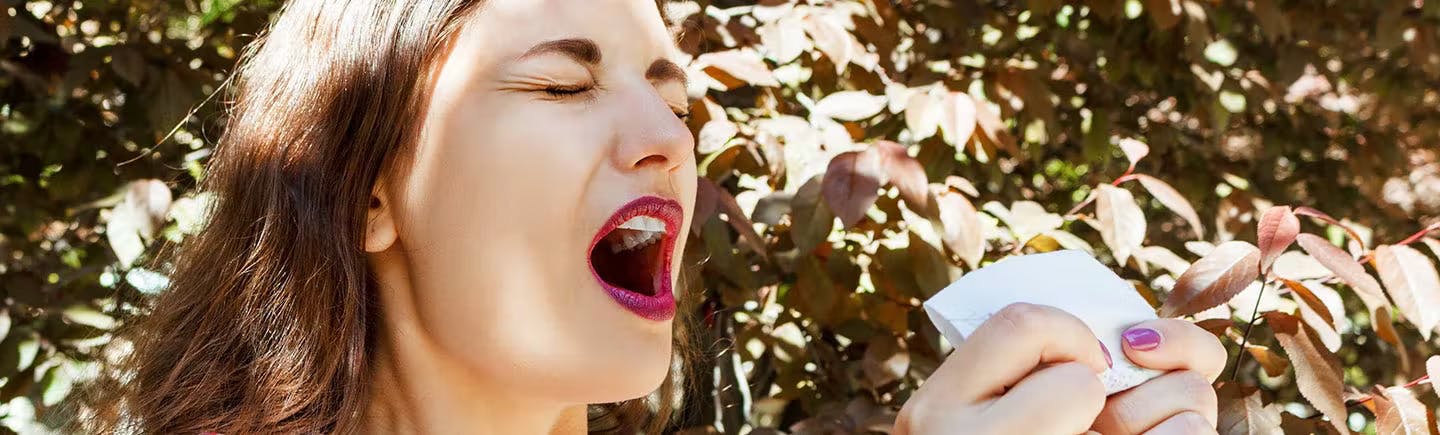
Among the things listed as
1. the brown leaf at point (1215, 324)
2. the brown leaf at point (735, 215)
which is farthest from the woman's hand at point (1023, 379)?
the brown leaf at point (735, 215)

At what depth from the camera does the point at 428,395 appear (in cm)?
141

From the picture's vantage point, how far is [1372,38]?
303 centimetres

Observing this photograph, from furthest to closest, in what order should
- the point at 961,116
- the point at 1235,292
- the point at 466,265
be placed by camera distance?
the point at 961,116, the point at 1235,292, the point at 466,265

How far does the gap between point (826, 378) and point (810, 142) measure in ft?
1.39

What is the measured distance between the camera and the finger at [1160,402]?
121cm

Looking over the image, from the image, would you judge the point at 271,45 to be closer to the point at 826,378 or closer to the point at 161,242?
the point at 161,242

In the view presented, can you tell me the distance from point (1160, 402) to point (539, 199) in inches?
24.3

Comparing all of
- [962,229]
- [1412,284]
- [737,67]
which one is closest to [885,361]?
[962,229]

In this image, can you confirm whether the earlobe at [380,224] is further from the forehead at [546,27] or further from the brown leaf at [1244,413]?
the brown leaf at [1244,413]

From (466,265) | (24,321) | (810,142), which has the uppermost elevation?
(466,265)

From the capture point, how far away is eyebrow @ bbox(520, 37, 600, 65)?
1.36m

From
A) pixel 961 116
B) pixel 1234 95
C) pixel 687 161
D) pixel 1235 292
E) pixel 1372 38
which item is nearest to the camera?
pixel 687 161

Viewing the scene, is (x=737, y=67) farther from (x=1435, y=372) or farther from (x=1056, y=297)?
(x=1435, y=372)

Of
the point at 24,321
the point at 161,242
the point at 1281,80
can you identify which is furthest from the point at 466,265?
the point at 1281,80
